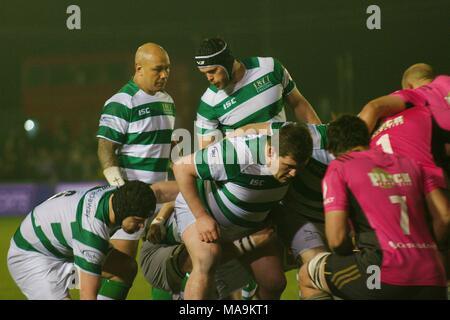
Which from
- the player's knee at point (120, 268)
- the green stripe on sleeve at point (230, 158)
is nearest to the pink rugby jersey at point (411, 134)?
the green stripe on sleeve at point (230, 158)

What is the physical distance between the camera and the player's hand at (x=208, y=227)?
4246 millimetres

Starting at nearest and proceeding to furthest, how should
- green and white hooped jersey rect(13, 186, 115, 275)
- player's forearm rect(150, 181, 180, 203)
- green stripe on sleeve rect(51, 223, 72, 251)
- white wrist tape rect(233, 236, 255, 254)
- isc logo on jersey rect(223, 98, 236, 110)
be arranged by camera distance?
green and white hooped jersey rect(13, 186, 115, 275), green stripe on sleeve rect(51, 223, 72, 251), white wrist tape rect(233, 236, 255, 254), player's forearm rect(150, 181, 180, 203), isc logo on jersey rect(223, 98, 236, 110)

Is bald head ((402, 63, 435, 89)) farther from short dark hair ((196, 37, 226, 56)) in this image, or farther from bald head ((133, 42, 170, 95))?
bald head ((133, 42, 170, 95))

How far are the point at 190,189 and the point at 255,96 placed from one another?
3.84 ft

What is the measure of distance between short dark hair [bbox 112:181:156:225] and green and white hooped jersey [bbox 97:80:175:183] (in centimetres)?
147

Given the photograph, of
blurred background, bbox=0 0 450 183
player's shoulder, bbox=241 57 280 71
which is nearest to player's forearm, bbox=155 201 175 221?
player's shoulder, bbox=241 57 280 71

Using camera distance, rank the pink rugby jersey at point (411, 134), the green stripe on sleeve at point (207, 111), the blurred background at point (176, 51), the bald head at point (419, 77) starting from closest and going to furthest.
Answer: the pink rugby jersey at point (411, 134)
the bald head at point (419, 77)
the green stripe on sleeve at point (207, 111)
the blurred background at point (176, 51)

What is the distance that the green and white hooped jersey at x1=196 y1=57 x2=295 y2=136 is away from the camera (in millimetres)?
5227

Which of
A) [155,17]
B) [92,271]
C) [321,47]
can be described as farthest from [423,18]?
[92,271]

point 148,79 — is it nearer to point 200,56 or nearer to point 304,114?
point 200,56

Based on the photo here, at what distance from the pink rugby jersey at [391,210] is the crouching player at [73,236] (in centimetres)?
99

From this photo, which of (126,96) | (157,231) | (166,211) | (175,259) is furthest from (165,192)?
→ (126,96)

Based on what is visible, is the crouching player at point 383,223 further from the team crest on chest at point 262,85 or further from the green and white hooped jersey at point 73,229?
the team crest on chest at point 262,85

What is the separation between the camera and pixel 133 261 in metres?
5.02
